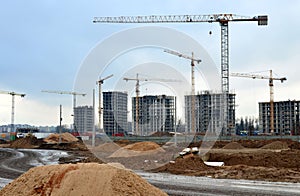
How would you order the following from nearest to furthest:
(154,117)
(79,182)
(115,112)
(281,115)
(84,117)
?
(79,182) → (115,112) → (84,117) → (154,117) → (281,115)

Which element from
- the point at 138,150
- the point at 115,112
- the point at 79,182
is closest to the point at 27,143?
the point at 115,112

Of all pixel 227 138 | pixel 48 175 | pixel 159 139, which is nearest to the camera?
pixel 48 175

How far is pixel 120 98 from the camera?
40.2 metres

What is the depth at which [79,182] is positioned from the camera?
6.75 meters

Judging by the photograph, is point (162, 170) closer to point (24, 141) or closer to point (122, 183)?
point (122, 183)

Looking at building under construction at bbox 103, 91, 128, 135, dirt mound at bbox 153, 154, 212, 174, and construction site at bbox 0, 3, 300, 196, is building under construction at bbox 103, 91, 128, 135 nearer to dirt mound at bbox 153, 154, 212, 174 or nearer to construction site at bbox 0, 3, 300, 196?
construction site at bbox 0, 3, 300, 196

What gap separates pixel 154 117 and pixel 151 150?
1962cm

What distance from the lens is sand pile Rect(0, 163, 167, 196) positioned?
6613mm

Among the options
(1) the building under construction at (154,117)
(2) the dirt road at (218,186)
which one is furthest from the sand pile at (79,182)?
(1) the building under construction at (154,117)

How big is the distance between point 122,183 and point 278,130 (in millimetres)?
100778

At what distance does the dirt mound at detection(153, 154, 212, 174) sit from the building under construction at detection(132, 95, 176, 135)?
24917 millimetres

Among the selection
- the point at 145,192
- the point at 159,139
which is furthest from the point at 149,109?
the point at 145,192

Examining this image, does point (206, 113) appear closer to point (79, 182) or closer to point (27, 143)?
point (27, 143)

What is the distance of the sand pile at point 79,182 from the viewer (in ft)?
21.7
